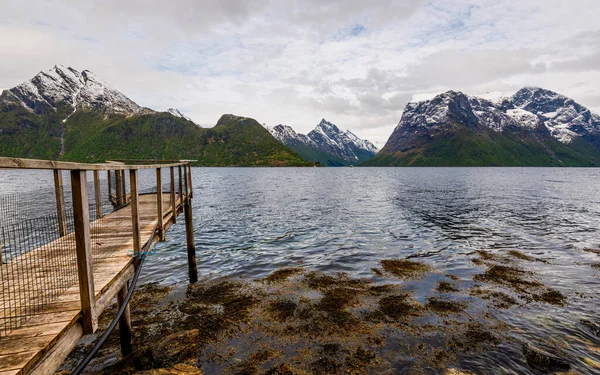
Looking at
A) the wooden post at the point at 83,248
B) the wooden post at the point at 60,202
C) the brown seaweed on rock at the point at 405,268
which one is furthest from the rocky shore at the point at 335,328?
the wooden post at the point at 60,202

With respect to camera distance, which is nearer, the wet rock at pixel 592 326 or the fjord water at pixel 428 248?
the wet rock at pixel 592 326

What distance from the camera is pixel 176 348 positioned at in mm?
10664

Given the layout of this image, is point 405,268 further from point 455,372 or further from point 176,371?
point 176,371

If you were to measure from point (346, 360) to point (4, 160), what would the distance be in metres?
10.4

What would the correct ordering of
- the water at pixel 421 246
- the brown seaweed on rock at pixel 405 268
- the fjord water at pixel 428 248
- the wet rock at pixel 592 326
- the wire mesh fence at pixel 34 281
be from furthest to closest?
the brown seaweed on rock at pixel 405 268, the water at pixel 421 246, the fjord water at pixel 428 248, the wet rock at pixel 592 326, the wire mesh fence at pixel 34 281

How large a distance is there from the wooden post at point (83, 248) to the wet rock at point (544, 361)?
12.7 m

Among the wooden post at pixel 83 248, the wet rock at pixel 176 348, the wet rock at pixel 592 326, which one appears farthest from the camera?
the wet rock at pixel 592 326

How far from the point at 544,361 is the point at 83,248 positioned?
13.5 meters

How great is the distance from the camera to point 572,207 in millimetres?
47469

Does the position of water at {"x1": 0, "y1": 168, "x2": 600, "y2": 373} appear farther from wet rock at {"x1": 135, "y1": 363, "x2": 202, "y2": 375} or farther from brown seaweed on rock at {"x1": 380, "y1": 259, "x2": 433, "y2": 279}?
wet rock at {"x1": 135, "y1": 363, "x2": 202, "y2": 375}

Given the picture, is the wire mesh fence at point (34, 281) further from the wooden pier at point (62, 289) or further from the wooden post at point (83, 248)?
the wooden post at point (83, 248)

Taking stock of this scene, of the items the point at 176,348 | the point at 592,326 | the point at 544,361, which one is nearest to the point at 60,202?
the point at 176,348

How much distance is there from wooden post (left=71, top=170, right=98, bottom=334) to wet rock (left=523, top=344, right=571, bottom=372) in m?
12.7

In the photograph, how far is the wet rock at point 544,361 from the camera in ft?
31.9
